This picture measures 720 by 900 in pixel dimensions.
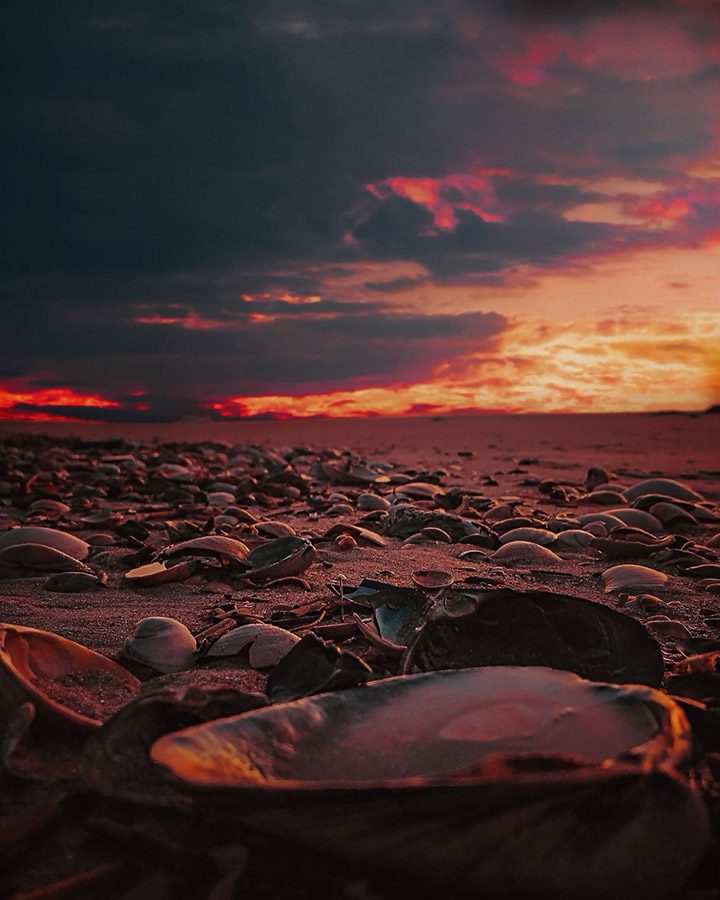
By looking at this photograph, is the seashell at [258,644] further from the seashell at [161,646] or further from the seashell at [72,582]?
the seashell at [72,582]

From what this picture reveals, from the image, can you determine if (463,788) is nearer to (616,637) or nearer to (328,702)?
(328,702)

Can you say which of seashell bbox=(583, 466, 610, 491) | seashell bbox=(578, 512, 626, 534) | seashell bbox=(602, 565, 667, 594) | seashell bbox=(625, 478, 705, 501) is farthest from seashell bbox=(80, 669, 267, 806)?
seashell bbox=(583, 466, 610, 491)

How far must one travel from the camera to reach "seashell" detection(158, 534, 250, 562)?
3996mm

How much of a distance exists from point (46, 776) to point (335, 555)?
120 inches

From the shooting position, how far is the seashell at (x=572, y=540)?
4.78 m

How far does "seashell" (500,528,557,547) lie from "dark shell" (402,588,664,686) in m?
2.83

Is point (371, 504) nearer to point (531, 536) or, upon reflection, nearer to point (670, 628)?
point (531, 536)

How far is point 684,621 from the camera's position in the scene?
10.3 ft

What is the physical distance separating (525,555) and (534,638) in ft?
8.17

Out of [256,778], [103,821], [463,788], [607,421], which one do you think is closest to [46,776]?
[103,821]

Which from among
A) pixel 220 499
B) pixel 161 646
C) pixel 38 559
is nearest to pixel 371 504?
pixel 220 499

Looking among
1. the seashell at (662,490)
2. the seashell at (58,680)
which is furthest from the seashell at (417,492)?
the seashell at (58,680)

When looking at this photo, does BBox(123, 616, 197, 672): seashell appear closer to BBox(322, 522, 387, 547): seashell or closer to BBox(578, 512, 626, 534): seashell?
BBox(322, 522, 387, 547): seashell

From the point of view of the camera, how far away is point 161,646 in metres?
2.53
